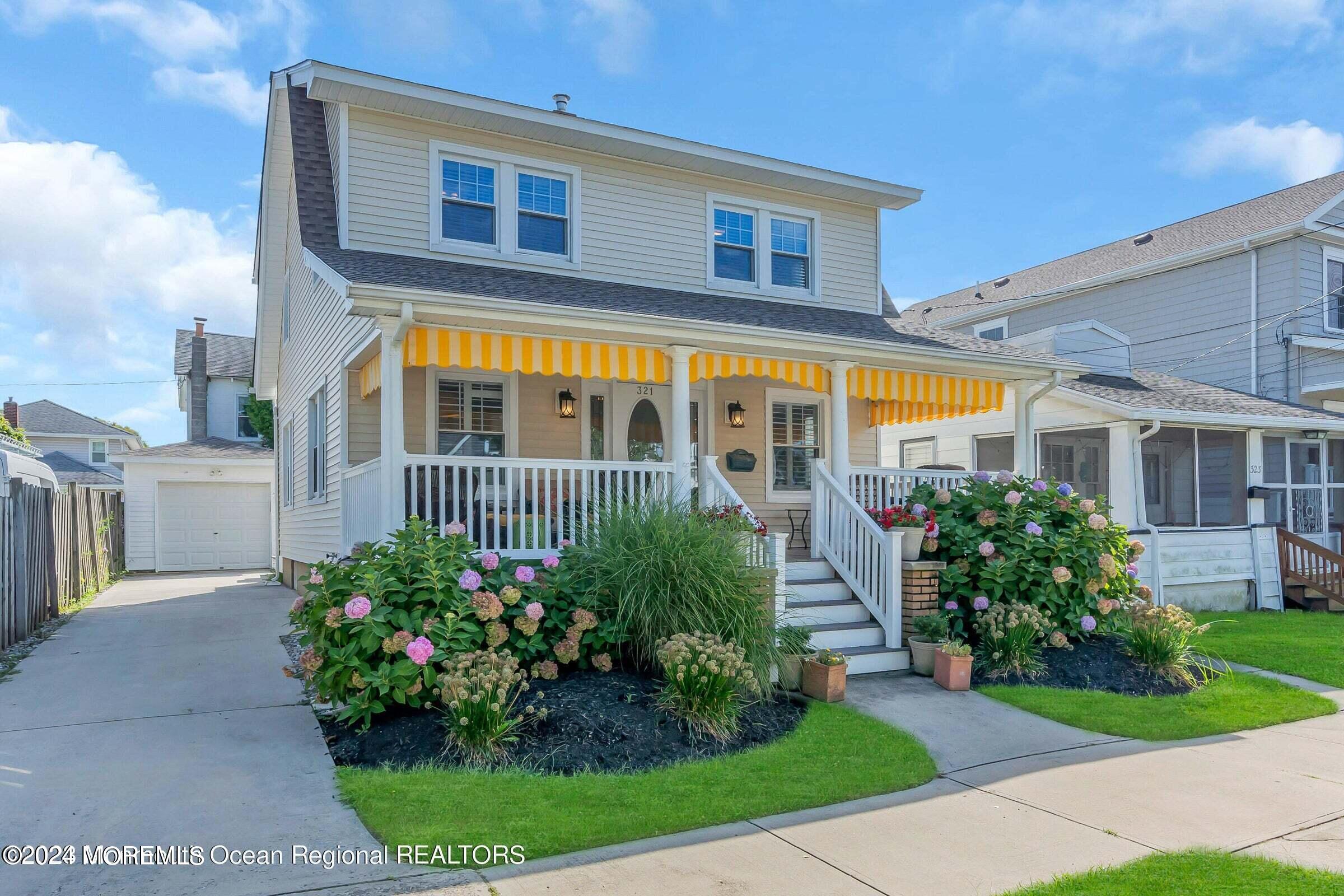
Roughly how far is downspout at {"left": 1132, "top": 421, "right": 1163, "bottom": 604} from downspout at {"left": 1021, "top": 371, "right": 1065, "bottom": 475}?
242 centimetres

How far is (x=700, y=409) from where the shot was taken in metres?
10.9

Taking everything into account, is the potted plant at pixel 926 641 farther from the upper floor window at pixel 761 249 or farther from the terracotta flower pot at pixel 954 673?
the upper floor window at pixel 761 249

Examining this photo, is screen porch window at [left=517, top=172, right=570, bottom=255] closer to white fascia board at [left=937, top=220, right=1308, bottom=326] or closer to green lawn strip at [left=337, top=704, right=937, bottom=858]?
green lawn strip at [left=337, top=704, right=937, bottom=858]

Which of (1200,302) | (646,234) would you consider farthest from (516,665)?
(1200,302)

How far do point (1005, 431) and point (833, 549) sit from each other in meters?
6.65

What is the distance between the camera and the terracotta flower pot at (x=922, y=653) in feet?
24.2

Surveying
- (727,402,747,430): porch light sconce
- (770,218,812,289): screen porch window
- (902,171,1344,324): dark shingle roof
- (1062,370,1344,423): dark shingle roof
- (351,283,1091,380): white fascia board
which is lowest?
(727,402,747,430): porch light sconce

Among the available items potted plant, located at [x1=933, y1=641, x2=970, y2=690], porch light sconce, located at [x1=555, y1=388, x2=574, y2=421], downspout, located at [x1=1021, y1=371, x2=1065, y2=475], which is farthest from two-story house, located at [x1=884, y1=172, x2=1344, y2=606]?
porch light sconce, located at [x1=555, y1=388, x2=574, y2=421]

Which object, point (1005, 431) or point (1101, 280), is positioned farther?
point (1101, 280)

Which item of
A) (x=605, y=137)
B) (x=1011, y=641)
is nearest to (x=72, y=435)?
(x=605, y=137)

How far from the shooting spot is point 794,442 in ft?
38.4

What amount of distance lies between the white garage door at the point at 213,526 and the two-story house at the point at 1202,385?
45.8 feet

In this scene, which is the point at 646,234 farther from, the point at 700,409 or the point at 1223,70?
the point at 1223,70

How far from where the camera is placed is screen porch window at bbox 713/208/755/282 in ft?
37.0
